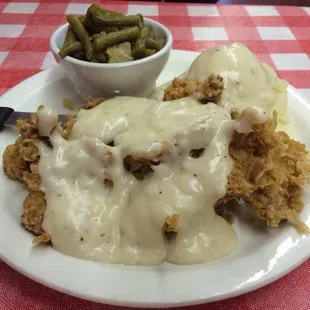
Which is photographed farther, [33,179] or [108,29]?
[108,29]

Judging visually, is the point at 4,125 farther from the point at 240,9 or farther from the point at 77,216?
the point at 240,9

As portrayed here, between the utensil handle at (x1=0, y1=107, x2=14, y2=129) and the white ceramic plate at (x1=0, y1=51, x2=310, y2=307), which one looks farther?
the utensil handle at (x1=0, y1=107, x2=14, y2=129)

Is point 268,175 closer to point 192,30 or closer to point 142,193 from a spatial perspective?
point 142,193

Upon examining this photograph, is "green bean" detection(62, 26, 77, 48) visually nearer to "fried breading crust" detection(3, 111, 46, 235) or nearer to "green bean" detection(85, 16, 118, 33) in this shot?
"green bean" detection(85, 16, 118, 33)

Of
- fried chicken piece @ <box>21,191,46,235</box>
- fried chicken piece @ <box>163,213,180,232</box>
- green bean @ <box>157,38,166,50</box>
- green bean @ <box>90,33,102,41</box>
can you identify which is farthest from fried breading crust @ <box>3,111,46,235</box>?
green bean @ <box>157,38,166,50</box>

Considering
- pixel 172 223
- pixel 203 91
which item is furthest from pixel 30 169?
pixel 203 91

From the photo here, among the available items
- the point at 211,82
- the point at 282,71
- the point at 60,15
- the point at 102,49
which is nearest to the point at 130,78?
the point at 102,49

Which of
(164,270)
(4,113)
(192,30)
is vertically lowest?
(192,30)
